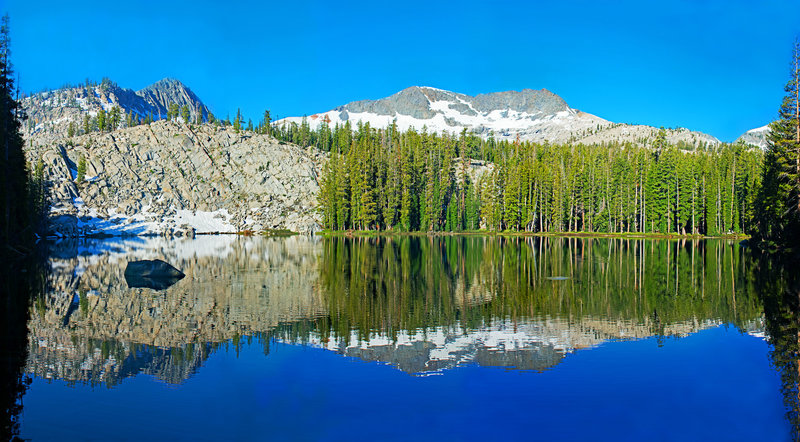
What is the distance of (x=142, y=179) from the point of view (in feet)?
474

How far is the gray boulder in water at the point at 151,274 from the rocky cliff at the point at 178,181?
93.8 m

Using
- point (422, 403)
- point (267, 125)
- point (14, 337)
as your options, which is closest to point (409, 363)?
point (422, 403)

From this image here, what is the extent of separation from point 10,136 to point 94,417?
57691mm

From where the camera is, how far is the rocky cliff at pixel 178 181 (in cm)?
12962

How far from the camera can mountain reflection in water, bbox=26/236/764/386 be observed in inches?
646

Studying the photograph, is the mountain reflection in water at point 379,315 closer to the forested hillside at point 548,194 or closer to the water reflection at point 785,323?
the water reflection at point 785,323

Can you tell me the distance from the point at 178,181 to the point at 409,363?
146 m

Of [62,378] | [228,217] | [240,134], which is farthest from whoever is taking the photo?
[240,134]

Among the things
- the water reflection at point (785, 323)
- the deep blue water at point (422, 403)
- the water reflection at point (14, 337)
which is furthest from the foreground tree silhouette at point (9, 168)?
the water reflection at point (785, 323)

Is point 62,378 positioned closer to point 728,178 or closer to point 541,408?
point 541,408

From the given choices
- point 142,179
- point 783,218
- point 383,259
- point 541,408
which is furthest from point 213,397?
point 142,179

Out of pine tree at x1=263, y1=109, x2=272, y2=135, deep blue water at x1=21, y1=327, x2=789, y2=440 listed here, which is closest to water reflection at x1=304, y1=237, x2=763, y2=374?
deep blue water at x1=21, y1=327, x2=789, y2=440

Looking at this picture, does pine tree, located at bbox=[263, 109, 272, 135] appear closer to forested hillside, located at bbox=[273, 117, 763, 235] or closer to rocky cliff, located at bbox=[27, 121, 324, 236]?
rocky cliff, located at bbox=[27, 121, 324, 236]

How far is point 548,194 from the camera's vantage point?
121 m
